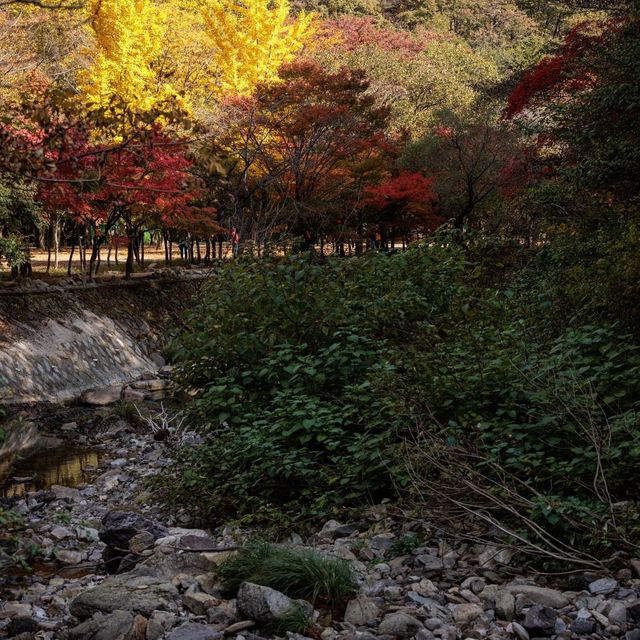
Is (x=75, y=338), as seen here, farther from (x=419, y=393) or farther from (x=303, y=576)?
(x=303, y=576)

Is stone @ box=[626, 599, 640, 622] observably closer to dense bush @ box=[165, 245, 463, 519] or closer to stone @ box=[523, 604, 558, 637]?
stone @ box=[523, 604, 558, 637]

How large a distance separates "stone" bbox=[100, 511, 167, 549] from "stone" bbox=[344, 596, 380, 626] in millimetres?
2847

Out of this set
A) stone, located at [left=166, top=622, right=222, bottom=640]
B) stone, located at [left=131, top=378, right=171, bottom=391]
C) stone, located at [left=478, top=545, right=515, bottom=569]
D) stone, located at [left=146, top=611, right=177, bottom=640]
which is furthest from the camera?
stone, located at [left=131, top=378, right=171, bottom=391]

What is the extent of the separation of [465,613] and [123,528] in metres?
3.66

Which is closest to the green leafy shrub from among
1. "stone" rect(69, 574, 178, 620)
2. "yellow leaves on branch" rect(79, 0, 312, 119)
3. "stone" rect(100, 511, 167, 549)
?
"stone" rect(69, 574, 178, 620)

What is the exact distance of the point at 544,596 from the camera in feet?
16.5

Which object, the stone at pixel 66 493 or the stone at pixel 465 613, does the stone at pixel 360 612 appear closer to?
the stone at pixel 465 613

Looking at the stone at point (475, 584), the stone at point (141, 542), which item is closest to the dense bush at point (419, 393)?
the stone at point (475, 584)

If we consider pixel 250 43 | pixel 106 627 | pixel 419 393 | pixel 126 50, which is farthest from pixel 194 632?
pixel 250 43

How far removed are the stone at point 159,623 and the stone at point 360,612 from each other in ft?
3.71

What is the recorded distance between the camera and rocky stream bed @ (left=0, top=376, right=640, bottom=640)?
4.83 meters

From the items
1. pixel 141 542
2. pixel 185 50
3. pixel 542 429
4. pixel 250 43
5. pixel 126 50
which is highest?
pixel 185 50

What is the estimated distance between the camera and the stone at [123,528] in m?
7.37

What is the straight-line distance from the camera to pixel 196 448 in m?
9.35
